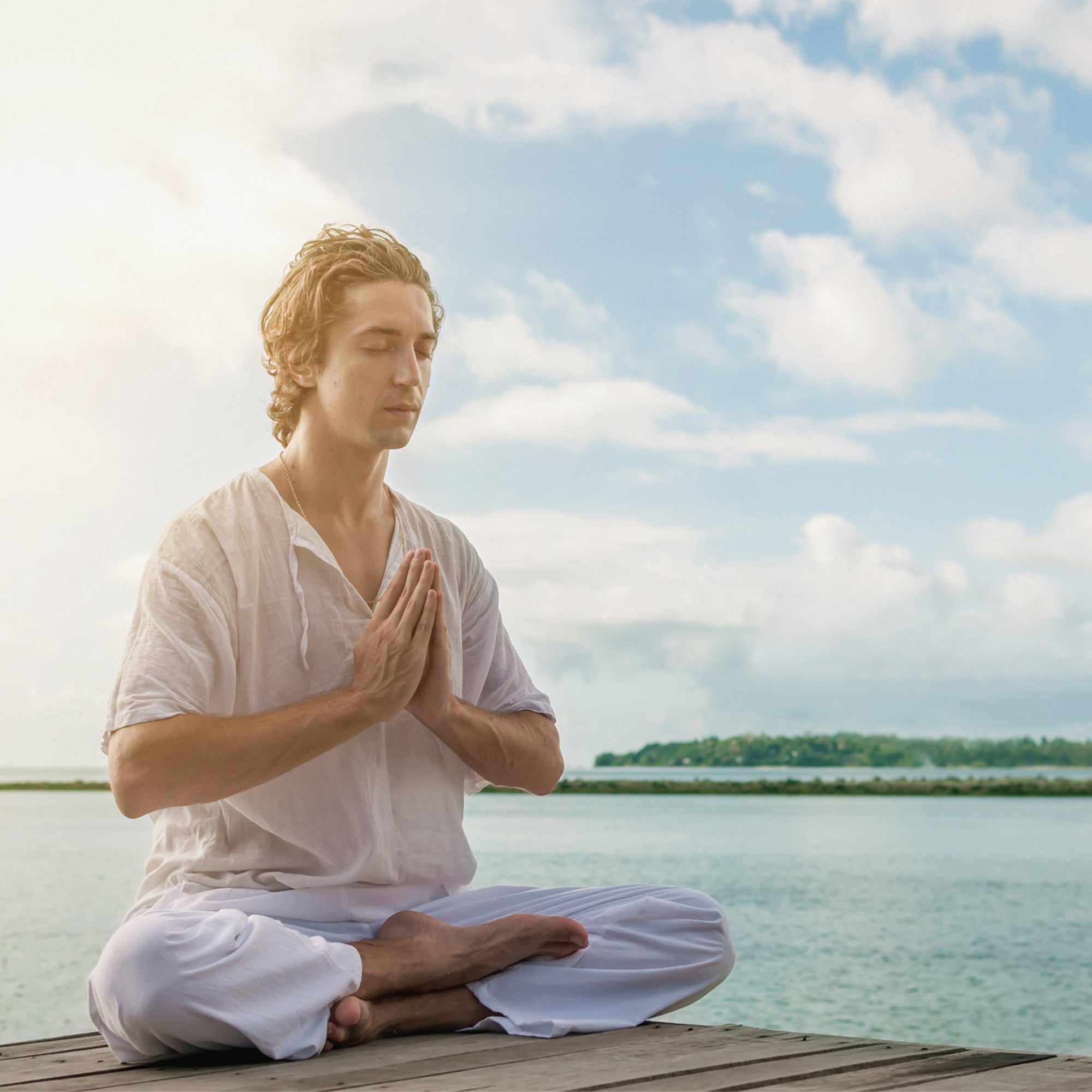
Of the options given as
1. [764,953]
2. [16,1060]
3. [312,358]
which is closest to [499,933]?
[16,1060]

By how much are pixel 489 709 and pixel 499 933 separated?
0.61 m

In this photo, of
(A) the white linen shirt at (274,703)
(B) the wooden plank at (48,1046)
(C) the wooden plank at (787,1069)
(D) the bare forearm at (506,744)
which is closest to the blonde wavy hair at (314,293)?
(A) the white linen shirt at (274,703)

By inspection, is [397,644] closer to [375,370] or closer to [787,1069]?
[375,370]

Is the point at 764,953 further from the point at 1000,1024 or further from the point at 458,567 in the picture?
the point at 458,567

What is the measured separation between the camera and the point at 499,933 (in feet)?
9.58

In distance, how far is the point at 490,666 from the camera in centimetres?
342

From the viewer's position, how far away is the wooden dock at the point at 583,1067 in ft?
7.43

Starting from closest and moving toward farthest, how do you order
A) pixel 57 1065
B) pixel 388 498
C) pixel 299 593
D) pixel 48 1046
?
pixel 57 1065, pixel 48 1046, pixel 299 593, pixel 388 498

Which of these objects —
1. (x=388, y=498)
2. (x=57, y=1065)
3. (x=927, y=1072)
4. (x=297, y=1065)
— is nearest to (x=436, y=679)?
(x=388, y=498)

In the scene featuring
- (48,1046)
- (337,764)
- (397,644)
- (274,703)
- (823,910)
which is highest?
(397,644)

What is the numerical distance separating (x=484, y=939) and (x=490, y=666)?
0.75 meters

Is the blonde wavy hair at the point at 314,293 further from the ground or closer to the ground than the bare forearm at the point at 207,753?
further from the ground

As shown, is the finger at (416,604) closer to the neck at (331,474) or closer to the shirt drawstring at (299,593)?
the shirt drawstring at (299,593)

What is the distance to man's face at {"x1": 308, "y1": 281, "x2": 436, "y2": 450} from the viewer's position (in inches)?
122
